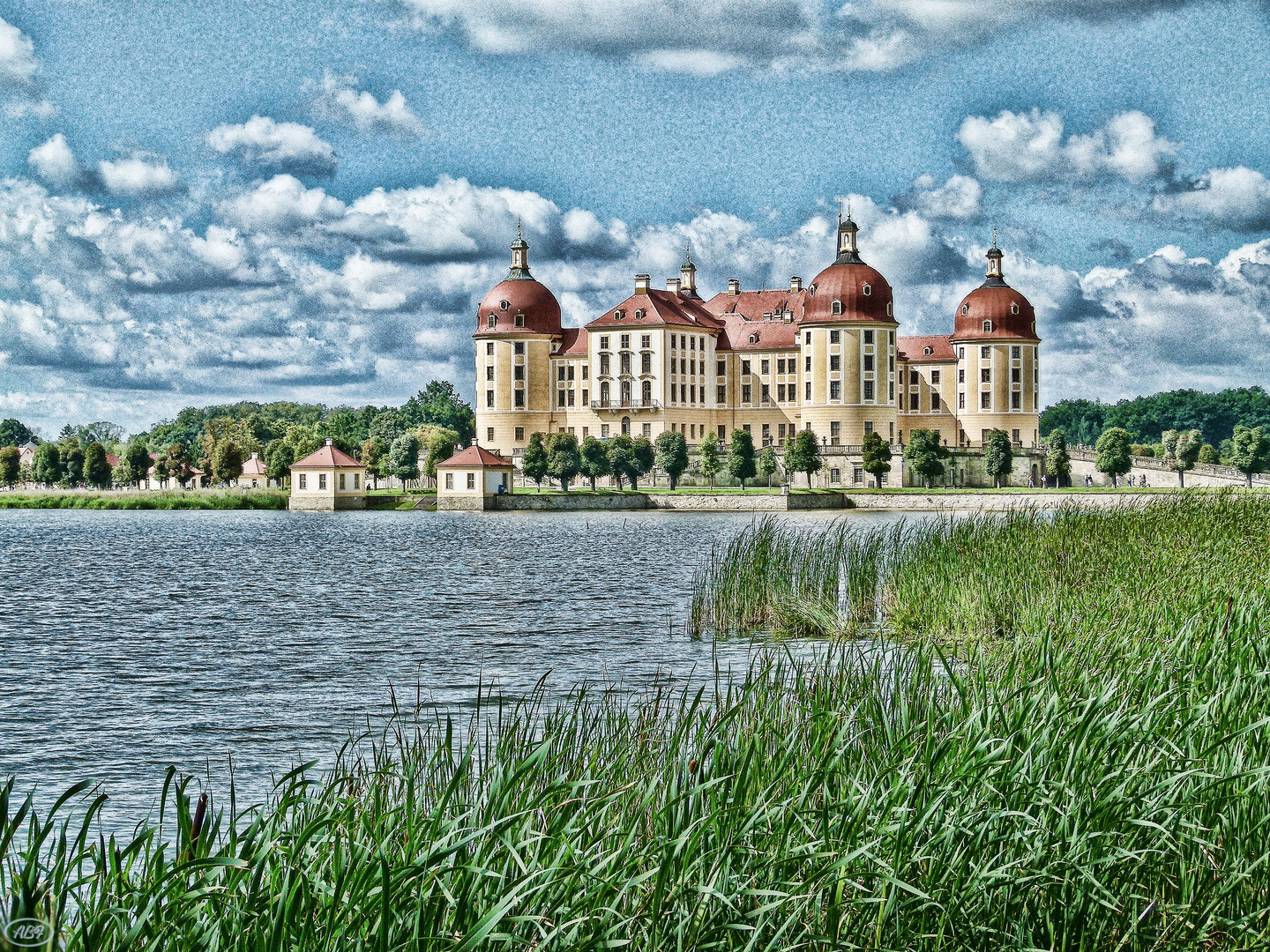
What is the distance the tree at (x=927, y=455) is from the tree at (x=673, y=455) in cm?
1275

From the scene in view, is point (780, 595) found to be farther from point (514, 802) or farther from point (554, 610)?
point (514, 802)

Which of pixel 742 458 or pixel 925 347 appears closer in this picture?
pixel 742 458

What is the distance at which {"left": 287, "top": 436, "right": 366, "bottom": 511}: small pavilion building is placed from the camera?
7431 cm

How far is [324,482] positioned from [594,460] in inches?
584

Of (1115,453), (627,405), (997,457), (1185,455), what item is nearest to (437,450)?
(627,405)

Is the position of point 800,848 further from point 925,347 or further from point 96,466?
point 96,466

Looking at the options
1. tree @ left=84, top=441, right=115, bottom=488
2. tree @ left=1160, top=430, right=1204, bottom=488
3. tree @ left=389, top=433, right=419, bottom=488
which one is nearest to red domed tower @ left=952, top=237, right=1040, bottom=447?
tree @ left=1160, top=430, right=1204, bottom=488

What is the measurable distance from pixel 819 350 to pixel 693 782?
8340cm

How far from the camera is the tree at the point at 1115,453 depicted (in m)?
76.4

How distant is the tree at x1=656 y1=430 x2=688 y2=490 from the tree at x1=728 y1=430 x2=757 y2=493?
2872 mm

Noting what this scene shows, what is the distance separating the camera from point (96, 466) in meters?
102

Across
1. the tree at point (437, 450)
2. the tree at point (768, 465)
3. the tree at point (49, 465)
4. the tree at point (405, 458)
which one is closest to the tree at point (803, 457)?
the tree at point (768, 465)

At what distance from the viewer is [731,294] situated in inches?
3903

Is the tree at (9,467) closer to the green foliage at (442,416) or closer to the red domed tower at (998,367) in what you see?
the green foliage at (442,416)
